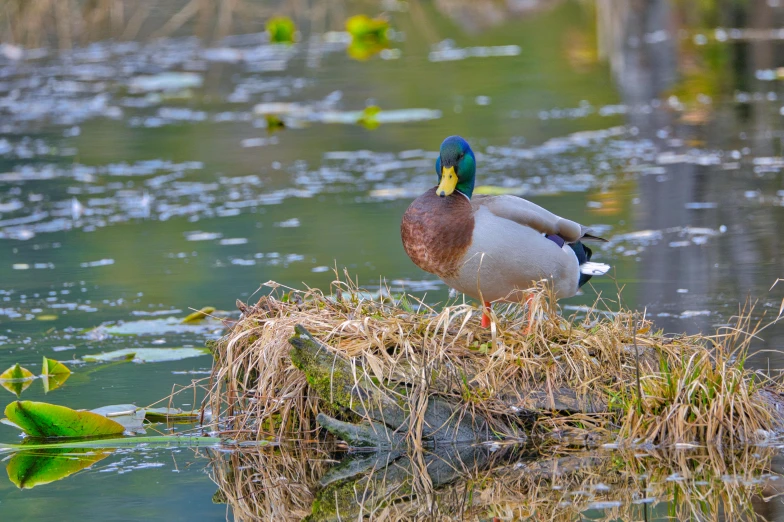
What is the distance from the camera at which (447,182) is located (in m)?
4.30

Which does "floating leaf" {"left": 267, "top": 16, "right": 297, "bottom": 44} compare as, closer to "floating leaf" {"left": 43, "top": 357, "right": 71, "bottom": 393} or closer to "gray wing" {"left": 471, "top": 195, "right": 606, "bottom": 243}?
"floating leaf" {"left": 43, "top": 357, "right": 71, "bottom": 393}

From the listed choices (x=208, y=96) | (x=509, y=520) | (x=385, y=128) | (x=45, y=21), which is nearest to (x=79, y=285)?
(x=509, y=520)

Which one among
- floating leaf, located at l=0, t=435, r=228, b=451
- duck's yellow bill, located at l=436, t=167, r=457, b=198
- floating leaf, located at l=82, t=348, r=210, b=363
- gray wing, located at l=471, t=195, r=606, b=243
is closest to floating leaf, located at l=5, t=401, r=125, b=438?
floating leaf, located at l=0, t=435, r=228, b=451

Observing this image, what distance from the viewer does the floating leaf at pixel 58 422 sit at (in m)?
4.08

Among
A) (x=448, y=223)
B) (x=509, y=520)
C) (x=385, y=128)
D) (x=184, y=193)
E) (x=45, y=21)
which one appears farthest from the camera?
(x=45, y=21)

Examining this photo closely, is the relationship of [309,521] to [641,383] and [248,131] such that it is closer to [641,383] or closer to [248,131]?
[641,383]

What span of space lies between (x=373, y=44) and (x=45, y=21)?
485 cm

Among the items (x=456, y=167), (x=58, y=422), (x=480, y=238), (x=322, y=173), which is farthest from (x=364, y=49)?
(x=58, y=422)

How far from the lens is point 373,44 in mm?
15461

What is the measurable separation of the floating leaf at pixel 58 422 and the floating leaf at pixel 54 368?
70 cm

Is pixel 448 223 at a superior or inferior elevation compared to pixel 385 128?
superior

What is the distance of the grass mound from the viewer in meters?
3.80

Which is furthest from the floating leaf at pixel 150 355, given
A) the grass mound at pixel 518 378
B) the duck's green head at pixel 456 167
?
the duck's green head at pixel 456 167

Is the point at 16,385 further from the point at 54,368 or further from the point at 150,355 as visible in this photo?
the point at 150,355
